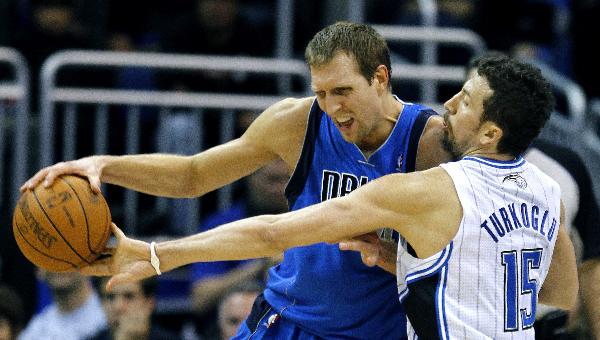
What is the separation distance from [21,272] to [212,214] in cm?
156

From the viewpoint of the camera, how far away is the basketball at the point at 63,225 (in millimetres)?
5207

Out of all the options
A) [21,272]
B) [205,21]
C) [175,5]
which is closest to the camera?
[21,272]

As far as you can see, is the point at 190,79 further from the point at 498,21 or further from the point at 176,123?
the point at 498,21

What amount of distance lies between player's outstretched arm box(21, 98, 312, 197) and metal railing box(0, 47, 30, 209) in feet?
10.1

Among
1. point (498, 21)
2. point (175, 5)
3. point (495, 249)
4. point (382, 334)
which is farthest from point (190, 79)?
point (495, 249)

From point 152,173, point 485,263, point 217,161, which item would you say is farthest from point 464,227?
point 152,173

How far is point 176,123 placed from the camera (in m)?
9.03

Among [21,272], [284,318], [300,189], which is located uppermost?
[300,189]

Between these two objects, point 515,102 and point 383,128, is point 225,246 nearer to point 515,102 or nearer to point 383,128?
point 383,128

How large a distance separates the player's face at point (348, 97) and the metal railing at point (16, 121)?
13.0 feet

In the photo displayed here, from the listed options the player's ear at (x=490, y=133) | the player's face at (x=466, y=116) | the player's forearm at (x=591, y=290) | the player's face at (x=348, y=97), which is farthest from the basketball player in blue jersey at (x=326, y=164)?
the player's forearm at (x=591, y=290)

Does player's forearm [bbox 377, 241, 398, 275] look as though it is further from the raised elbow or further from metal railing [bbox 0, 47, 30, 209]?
metal railing [bbox 0, 47, 30, 209]

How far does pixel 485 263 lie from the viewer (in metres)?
4.88

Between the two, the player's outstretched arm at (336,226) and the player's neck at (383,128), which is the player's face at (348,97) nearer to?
the player's neck at (383,128)
